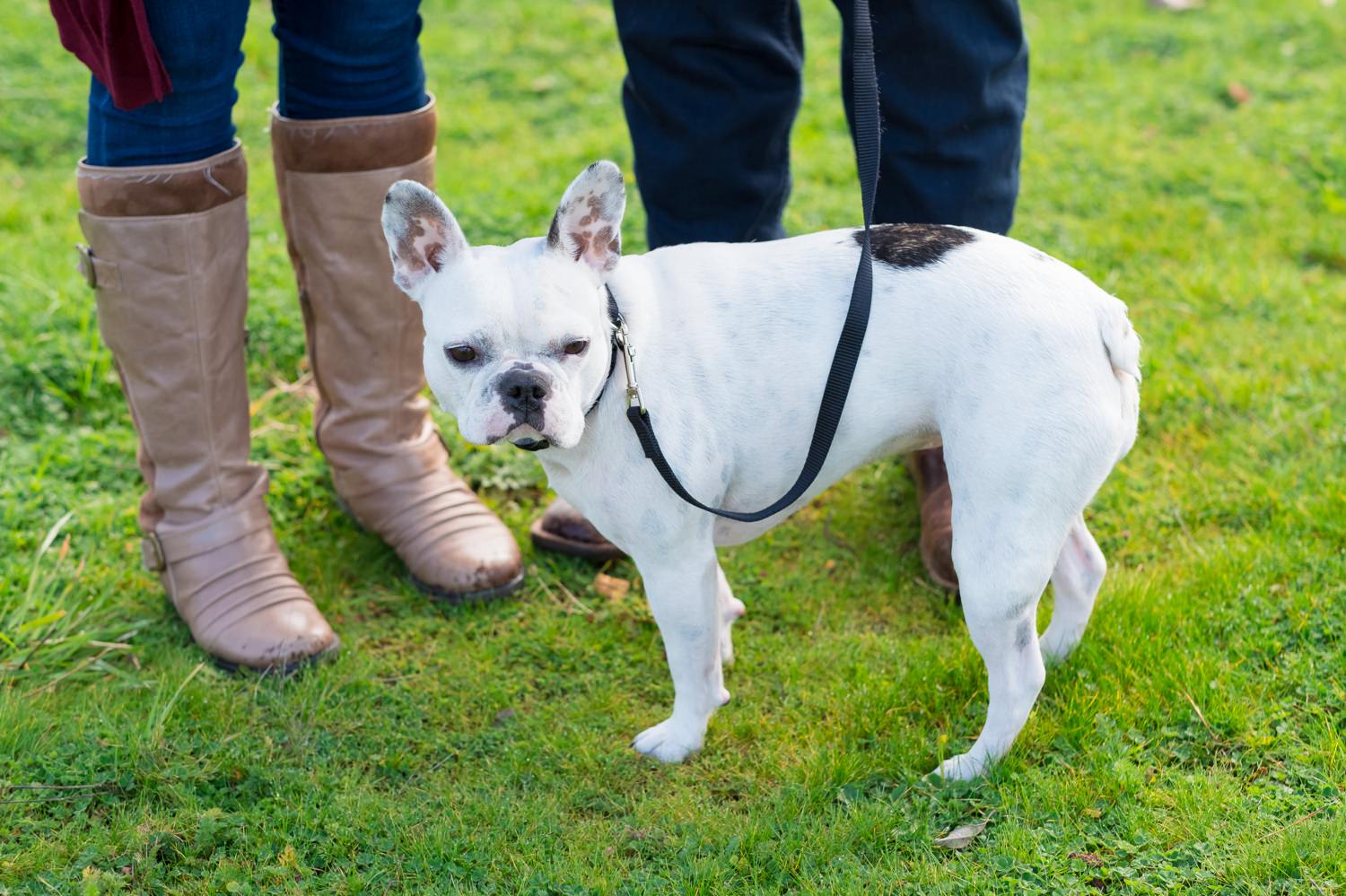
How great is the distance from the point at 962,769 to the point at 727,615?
2.39ft

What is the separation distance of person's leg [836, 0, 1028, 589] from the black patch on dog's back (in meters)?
0.51

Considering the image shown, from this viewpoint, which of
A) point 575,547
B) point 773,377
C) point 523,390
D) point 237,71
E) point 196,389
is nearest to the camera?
point 523,390

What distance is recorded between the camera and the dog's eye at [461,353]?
7.74 ft

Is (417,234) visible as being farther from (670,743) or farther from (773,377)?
(670,743)

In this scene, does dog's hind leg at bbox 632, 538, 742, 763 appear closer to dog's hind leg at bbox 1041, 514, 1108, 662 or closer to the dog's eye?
the dog's eye

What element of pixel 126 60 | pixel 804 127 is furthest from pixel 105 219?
pixel 804 127

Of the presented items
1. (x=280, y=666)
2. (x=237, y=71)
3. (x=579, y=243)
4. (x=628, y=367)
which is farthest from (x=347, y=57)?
(x=280, y=666)

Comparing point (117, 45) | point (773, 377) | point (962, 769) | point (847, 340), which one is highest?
point (117, 45)

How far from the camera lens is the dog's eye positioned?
2.36m

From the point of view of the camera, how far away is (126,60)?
2.72 metres

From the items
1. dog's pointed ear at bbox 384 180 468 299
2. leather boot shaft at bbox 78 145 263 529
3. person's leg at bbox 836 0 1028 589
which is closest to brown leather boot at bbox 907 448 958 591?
person's leg at bbox 836 0 1028 589

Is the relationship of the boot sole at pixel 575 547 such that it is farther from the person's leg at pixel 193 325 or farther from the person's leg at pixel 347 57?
the person's leg at pixel 347 57

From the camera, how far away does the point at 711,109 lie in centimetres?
313

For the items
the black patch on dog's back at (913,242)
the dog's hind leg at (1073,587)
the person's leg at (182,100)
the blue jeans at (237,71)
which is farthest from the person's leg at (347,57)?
the dog's hind leg at (1073,587)
